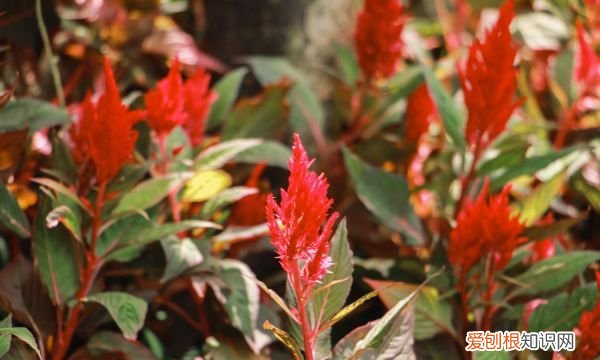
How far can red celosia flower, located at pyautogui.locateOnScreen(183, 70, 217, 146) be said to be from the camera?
1440mm

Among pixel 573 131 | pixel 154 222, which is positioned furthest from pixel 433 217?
pixel 154 222

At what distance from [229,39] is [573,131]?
89 centimetres

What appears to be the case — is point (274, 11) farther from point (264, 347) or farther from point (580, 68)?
point (264, 347)

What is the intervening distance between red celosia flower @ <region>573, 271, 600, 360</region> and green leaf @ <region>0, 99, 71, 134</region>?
3.05 ft

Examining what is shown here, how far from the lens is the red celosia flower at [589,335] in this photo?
116 cm

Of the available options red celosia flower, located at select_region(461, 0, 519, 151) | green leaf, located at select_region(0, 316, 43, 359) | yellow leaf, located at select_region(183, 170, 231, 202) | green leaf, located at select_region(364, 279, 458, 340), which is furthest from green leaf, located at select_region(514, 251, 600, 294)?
green leaf, located at select_region(0, 316, 43, 359)

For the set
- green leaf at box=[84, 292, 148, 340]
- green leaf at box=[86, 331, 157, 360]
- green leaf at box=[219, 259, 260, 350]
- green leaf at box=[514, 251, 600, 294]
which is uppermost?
green leaf at box=[514, 251, 600, 294]

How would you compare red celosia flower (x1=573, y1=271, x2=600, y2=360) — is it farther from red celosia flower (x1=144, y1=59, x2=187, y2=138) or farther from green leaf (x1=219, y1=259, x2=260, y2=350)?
red celosia flower (x1=144, y1=59, x2=187, y2=138)

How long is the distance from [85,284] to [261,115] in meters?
0.57

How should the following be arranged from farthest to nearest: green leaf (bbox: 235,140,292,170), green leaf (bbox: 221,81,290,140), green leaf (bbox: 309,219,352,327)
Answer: green leaf (bbox: 221,81,290,140)
green leaf (bbox: 235,140,292,170)
green leaf (bbox: 309,219,352,327)

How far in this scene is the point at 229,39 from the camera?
2.03 meters

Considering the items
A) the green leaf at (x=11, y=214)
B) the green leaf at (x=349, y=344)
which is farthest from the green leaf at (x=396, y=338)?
the green leaf at (x=11, y=214)

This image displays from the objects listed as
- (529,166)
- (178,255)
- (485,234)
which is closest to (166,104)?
(178,255)

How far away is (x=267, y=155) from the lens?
158cm
